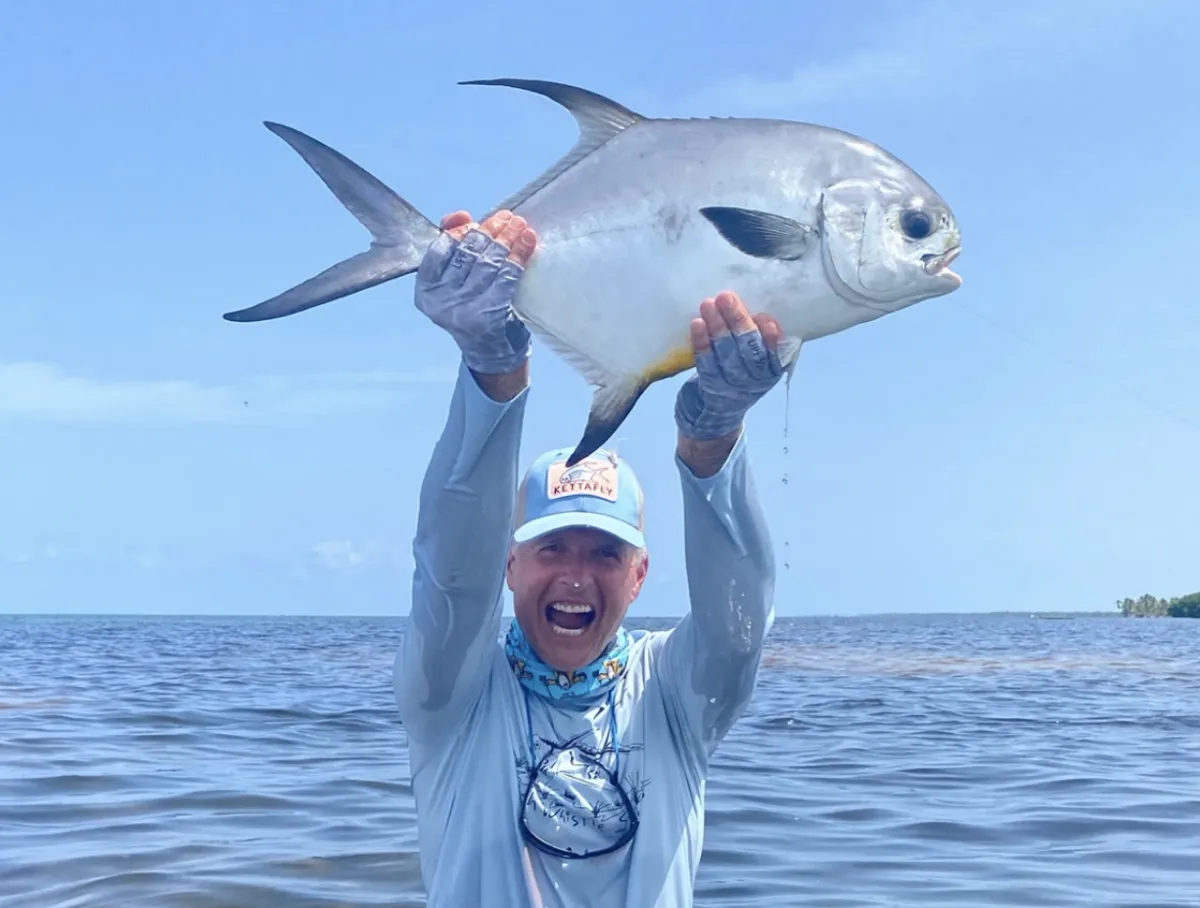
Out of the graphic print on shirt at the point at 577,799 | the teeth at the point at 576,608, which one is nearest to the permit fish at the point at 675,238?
the teeth at the point at 576,608

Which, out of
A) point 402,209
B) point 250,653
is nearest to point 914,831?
point 402,209

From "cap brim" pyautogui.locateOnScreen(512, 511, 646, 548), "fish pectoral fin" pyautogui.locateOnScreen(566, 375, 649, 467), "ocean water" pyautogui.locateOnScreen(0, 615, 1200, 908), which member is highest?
"fish pectoral fin" pyautogui.locateOnScreen(566, 375, 649, 467)

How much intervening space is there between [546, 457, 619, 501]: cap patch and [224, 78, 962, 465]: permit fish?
0.50 m

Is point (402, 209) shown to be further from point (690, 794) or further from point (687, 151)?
point (690, 794)

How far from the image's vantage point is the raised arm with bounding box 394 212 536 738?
103 inches

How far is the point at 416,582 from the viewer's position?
2.88 m

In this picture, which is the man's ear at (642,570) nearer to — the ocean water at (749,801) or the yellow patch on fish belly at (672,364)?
the yellow patch on fish belly at (672,364)

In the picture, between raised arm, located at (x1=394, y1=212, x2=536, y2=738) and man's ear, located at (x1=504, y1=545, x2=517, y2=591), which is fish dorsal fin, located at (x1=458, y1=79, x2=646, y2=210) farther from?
man's ear, located at (x1=504, y1=545, x2=517, y2=591)

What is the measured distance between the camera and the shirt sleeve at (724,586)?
290 centimetres

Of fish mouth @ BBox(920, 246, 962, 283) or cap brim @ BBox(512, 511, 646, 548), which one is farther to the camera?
cap brim @ BBox(512, 511, 646, 548)

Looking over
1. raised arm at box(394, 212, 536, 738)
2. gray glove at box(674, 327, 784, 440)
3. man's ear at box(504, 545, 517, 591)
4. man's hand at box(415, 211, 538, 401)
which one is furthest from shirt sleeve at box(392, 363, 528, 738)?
gray glove at box(674, 327, 784, 440)

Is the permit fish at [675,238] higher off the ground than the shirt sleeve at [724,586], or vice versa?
the permit fish at [675,238]

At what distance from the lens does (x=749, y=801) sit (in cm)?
899

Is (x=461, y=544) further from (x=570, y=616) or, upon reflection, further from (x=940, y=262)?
(x=940, y=262)
